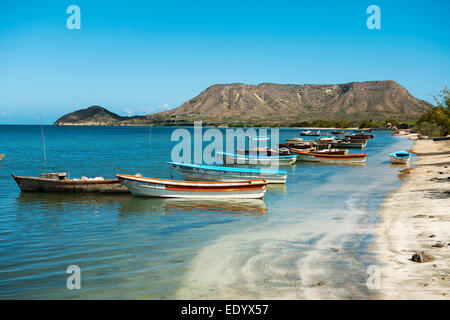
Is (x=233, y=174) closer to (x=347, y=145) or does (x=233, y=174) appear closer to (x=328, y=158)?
(x=328, y=158)

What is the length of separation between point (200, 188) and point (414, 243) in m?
13.4

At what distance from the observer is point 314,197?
24.5m

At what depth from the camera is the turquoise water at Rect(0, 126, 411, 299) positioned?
9.94 metres

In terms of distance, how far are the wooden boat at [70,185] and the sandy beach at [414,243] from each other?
17275 mm

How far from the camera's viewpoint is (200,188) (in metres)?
23.2

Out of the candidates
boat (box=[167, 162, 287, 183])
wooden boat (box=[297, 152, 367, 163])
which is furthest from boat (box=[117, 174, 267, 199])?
wooden boat (box=[297, 152, 367, 163])

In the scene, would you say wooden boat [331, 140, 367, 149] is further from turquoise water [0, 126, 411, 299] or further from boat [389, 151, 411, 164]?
turquoise water [0, 126, 411, 299]

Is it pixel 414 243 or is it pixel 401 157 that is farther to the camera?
pixel 401 157

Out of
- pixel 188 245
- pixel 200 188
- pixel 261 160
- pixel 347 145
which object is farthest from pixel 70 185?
pixel 347 145

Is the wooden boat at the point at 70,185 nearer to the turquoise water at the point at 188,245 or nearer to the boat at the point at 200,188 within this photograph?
the turquoise water at the point at 188,245

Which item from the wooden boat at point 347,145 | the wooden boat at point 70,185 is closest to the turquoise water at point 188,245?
the wooden boat at point 70,185

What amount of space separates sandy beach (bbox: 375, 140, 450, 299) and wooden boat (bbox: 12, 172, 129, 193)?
17.3 meters

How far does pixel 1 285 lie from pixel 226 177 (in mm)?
20001
